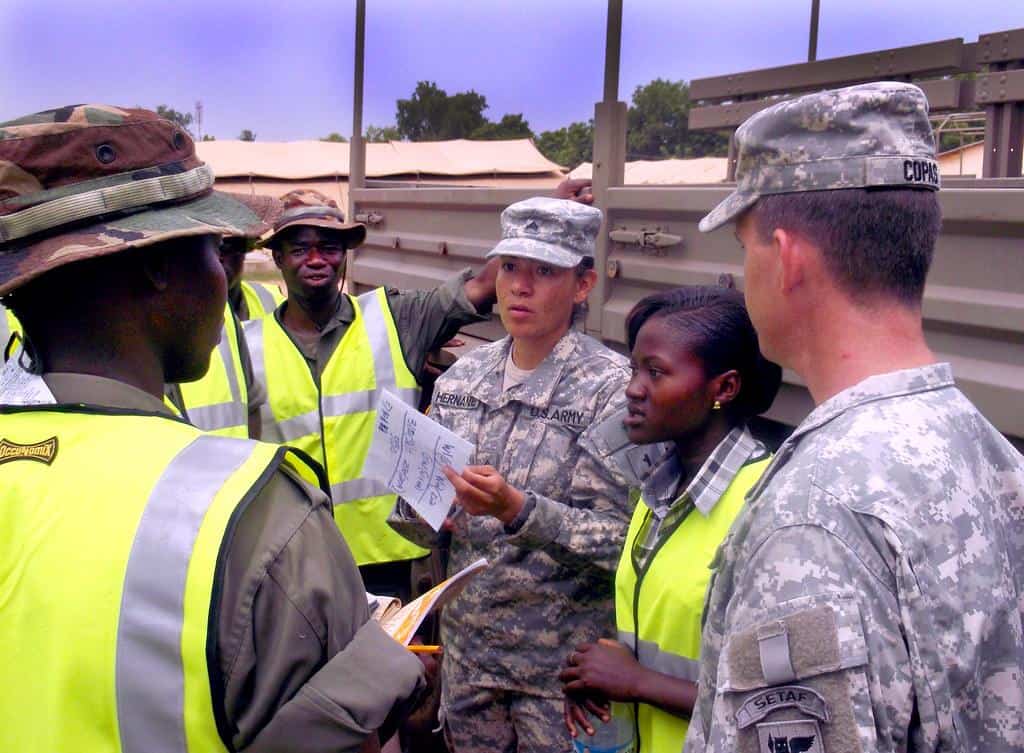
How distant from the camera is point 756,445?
1979mm

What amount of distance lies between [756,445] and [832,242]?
2.89 feet

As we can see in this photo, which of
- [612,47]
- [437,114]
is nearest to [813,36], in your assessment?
[612,47]

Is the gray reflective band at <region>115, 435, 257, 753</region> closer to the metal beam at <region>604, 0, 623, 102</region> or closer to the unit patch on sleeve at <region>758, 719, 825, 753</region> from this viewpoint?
the unit patch on sleeve at <region>758, 719, 825, 753</region>

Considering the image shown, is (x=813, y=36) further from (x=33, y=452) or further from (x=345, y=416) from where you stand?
(x=33, y=452)

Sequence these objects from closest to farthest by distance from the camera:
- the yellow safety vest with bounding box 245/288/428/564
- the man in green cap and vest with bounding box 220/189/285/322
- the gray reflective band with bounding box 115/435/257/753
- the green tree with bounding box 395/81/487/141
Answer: the gray reflective band with bounding box 115/435/257/753
the yellow safety vest with bounding box 245/288/428/564
the man in green cap and vest with bounding box 220/189/285/322
the green tree with bounding box 395/81/487/141

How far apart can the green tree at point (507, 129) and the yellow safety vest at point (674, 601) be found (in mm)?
20255

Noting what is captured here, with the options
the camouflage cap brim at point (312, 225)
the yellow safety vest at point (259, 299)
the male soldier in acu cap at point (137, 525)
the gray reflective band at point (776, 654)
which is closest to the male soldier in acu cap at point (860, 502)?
the gray reflective band at point (776, 654)

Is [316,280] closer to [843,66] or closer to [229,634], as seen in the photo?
[843,66]

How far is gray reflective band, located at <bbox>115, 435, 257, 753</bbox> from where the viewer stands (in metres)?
1.12

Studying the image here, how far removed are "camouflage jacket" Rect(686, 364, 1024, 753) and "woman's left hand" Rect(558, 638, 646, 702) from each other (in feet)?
2.37

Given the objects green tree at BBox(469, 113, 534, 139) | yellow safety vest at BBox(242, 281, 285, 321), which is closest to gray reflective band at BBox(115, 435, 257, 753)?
yellow safety vest at BBox(242, 281, 285, 321)

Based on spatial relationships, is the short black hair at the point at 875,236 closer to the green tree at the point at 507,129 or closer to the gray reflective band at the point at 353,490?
the gray reflective band at the point at 353,490

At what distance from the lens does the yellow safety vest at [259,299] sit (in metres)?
4.04

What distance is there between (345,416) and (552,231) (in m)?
1.21
